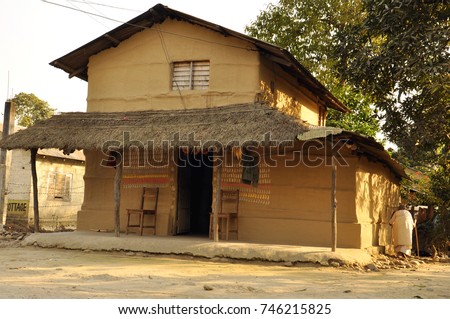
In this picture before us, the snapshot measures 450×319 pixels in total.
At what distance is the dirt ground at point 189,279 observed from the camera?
645 cm

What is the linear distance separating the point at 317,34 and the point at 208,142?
1111cm

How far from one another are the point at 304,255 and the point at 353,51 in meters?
5.69

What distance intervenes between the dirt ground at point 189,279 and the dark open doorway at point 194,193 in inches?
88.9

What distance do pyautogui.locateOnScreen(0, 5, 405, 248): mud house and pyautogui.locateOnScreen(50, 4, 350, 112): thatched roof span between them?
4 cm

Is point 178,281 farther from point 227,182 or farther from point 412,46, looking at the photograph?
point 412,46

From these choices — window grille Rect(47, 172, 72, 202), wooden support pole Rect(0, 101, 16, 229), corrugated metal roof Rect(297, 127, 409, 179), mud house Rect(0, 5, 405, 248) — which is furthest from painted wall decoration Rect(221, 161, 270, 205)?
window grille Rect(47, 172, 72, 202)

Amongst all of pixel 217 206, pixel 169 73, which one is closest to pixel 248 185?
pixel 217 206

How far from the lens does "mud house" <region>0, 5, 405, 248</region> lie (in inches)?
403

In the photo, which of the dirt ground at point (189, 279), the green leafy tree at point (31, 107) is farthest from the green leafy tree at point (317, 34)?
the green leafy tree at point (31, 107)

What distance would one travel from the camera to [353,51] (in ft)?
39.1

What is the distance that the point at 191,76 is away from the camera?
11828 mm

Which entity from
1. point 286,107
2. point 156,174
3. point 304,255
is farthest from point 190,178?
point 304,255

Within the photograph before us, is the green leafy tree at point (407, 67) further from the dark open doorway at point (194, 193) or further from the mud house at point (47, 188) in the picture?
the mud house at point (47, 188)

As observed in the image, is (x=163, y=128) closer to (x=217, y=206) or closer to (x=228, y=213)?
(x=217, y=206)
